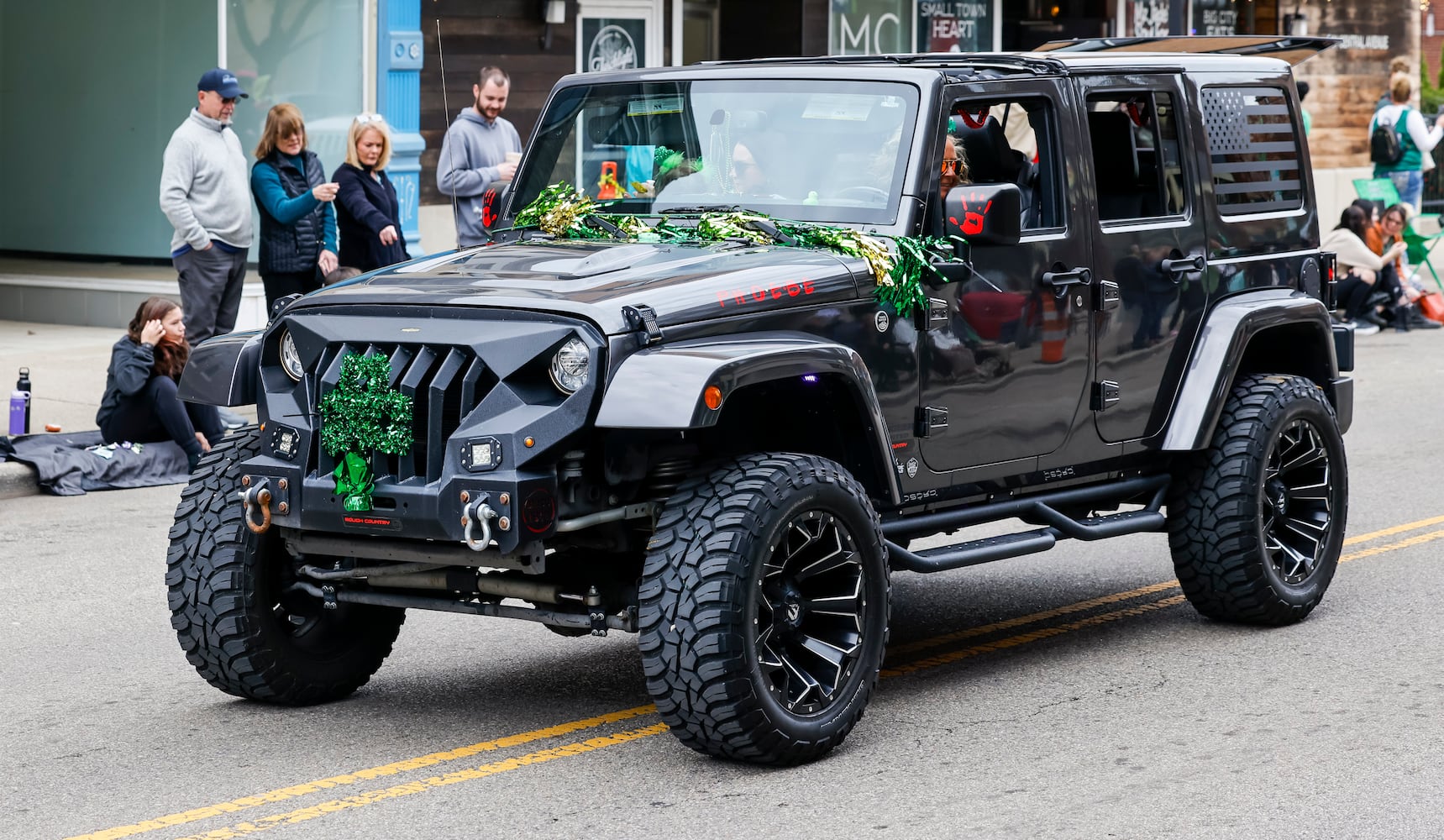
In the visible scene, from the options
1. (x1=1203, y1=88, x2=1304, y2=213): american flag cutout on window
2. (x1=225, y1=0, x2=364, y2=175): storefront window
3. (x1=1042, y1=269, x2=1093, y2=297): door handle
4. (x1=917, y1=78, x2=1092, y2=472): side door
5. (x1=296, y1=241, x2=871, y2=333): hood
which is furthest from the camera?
(x1=225, y1=0, x2=364, y2=175): storefront window

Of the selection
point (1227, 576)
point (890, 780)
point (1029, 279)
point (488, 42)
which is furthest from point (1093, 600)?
point (488, 42)

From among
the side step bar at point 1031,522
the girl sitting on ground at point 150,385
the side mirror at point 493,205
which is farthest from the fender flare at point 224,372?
the girl sitting on ground at point 150,385

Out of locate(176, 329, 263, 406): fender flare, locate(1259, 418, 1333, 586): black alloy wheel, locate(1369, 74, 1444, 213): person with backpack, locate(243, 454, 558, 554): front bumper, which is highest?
locate(1369, 74, 1444, 213): person with backpack

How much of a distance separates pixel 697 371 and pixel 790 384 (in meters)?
0.65

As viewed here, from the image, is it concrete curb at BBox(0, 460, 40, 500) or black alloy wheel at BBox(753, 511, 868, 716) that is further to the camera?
concrete curb at BBox(0, 460, 40, 500)

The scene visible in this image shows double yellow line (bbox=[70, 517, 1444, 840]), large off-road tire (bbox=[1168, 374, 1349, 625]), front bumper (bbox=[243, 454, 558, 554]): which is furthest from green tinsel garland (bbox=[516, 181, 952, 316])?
large off-road tire (bbox=[1168, 374, 1349, 625])

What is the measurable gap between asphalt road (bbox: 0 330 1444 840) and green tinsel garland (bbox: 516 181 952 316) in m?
1.36

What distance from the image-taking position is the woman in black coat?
1238cm

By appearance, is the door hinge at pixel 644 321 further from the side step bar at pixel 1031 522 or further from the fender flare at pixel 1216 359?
the fender flare at pixel 1216 359

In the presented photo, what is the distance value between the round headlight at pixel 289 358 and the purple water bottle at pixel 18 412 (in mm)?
6124

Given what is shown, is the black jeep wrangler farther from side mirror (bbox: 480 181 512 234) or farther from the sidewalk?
the sidewalk

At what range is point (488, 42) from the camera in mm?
18531

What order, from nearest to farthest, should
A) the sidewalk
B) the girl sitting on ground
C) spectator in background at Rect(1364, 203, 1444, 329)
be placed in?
the girl sitting on ground, the sidewalk, spectator in background at Rect(1364, 203, 1444, 329)

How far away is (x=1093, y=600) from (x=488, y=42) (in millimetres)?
11834
